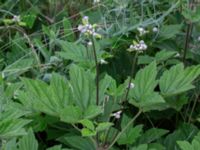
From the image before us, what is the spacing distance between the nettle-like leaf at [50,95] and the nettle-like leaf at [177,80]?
202mm

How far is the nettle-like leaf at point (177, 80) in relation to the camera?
930mm

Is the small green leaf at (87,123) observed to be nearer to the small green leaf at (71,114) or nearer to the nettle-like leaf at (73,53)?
the small green leaf at (71,114)

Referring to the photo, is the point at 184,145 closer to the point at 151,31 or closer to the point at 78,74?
the point at 78,74

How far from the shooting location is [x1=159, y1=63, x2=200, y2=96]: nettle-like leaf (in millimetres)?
930

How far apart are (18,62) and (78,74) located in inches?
19.3

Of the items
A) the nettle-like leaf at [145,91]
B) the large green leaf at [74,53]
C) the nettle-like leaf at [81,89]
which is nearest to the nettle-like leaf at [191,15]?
the large green leaf at [74,53]

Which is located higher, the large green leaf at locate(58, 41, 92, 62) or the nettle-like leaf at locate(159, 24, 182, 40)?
the large green leaf at locate(58, 41, 92, 62)

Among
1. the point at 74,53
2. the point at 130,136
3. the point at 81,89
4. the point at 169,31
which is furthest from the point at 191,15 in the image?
the point at 81,89

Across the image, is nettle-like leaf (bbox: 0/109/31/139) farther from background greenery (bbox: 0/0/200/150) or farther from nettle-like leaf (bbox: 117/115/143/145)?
nettle-like leaf (bbox: 117/115/143/145)

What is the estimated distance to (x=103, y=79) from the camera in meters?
0.99

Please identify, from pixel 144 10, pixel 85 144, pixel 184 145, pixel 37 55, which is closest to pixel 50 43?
pixel 37 55

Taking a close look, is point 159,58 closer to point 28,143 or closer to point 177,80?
point 177,80

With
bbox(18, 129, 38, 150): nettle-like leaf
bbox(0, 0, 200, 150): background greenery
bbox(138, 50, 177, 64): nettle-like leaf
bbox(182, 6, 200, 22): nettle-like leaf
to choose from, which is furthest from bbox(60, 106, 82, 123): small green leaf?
bbox(182, 6, 200, 22): nettle-like leaf

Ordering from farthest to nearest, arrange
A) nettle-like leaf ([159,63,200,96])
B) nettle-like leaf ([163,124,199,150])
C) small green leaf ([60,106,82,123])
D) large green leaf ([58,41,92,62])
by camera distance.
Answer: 1. large green leaf ([58,41,92,62])
2. nettle-like leaf ([163,124,199,150])
3. nettle-like leaf ([159,63,200,96])
4. small green leaf ([60,106,82,123])
